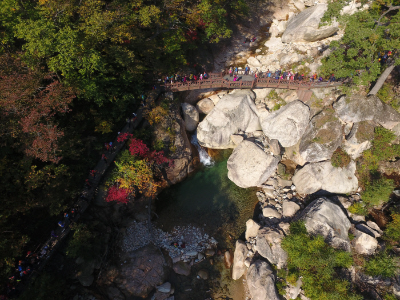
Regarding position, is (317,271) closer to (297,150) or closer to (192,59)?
(297,150)

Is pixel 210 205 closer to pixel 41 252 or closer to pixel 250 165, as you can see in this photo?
pixel 250 165

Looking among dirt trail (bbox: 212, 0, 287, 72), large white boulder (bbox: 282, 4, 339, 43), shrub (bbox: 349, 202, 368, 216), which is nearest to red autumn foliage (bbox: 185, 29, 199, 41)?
dirt trail (bbox: 212, 0, 287, 72)

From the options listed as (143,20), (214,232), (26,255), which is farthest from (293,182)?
(26,255)

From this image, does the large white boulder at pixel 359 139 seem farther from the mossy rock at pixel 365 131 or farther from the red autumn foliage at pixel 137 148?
the red autumn foliage at pixel 137 148

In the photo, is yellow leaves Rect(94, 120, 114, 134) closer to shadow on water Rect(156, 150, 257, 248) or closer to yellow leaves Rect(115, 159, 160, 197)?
yellow leaves Rect(115, 159, 160, 197)

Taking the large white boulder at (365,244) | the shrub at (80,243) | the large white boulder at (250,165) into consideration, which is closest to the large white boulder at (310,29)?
the large white boulder at (250,165)

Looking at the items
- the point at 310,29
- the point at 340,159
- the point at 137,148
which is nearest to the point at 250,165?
the point at 340,159
